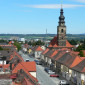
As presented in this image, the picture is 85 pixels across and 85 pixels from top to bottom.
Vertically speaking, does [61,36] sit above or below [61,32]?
below

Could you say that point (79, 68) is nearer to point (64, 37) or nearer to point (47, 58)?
point (47, 58)

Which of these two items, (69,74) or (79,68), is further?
(69,74)

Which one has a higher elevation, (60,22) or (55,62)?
(60,22)

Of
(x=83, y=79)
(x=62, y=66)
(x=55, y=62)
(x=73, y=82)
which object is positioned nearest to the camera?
(x=83, y=79)

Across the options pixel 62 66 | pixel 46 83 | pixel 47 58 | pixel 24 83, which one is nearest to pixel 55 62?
pixel 62 66

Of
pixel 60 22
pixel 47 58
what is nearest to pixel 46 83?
pixel 47 58

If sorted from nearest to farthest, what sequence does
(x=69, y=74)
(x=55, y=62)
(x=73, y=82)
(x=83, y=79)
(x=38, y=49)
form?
(x=83, y=79) → (x=73, y=82) → (x=69, y=74) → (x=55, y=62) → (x=38, y=49)

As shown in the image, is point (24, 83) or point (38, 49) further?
point (38, 49)

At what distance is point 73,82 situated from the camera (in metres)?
45.1

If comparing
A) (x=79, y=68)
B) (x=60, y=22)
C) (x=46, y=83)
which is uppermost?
(x=60, y=22)

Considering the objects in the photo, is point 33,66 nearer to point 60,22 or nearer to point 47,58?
point 47,58

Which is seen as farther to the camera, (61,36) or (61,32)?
(61,36)

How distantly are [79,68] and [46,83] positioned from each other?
6.86m

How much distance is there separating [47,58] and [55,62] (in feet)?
43.1
